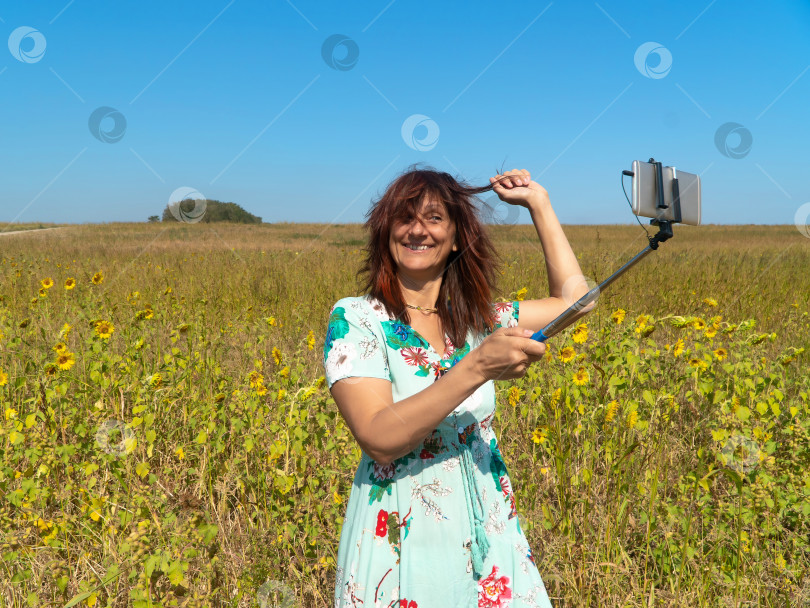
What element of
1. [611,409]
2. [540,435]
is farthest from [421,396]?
[611,409]

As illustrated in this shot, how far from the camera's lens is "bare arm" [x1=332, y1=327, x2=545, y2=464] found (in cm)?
93

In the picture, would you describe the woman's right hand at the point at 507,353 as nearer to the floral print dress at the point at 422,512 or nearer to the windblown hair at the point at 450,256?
the floral print dress at the point at 422,512

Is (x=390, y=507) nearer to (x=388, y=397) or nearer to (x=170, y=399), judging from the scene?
(x=388, y=397)

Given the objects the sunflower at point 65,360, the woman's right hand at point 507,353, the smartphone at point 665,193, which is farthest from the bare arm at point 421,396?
the sunflower at point 65,360

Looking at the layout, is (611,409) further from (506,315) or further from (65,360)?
(65,360)

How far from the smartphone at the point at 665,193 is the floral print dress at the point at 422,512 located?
66cm

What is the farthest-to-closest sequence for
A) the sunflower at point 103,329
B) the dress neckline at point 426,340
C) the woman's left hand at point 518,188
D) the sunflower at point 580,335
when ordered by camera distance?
the sunflower at point 103,329 < the sunflower at point 580,335 < the woman's left hand at point 518,188 < the dress neckline at point 426,340

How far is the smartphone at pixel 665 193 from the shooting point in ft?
2.29

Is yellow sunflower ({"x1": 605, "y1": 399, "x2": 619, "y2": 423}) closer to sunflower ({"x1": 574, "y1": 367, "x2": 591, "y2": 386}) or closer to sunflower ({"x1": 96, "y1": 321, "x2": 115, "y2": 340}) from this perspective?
sunflower ({"x1": 574, "y1": 367, "x2": 591, "y2": 386})

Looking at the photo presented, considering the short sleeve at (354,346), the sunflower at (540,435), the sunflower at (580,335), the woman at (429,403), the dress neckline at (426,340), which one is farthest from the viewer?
the sunflower at (580,335)

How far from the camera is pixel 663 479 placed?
2240 millimetres

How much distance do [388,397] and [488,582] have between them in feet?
1.57

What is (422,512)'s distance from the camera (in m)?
1.18

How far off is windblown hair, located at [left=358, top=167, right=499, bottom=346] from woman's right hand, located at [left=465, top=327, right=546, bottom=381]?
425 mm
